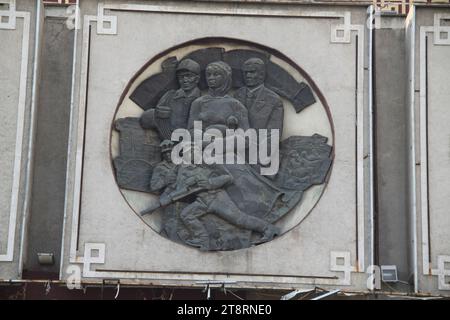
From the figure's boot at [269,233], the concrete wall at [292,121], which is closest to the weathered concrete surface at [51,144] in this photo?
the concrete wall at [292,121]

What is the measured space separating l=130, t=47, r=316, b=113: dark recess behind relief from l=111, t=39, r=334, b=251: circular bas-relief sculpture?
0.04 ft

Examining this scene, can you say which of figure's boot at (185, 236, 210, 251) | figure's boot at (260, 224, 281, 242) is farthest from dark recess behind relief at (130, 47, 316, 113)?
figure's boot at (185, 236, 210, 251)

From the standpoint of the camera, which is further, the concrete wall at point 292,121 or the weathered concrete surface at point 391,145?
the weathered concrete surface at point 391,145

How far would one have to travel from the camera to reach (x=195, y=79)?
1820 cm

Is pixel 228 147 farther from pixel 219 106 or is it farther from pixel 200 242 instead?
pixel 200 242

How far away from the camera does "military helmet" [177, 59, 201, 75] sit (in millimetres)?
18156

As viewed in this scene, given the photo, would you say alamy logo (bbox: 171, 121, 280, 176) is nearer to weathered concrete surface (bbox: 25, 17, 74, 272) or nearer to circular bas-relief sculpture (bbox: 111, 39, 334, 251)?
circular bas-relief sculpture (bbox: 111, 39, 334, 251)

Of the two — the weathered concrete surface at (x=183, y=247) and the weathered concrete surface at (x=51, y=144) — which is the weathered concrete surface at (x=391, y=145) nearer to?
the weathered concrete surface at (x=183, y=247)

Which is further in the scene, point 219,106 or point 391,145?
point 391,145

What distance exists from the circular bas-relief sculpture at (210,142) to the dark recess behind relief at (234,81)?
12mm

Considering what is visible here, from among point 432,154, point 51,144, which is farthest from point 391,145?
point 51,144

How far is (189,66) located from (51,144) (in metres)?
1.85

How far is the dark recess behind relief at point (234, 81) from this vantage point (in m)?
18.2

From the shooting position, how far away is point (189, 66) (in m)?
18.2
